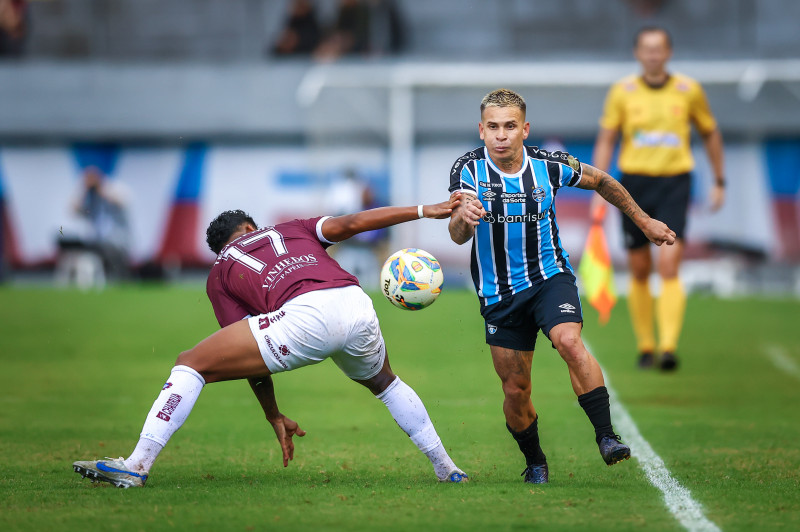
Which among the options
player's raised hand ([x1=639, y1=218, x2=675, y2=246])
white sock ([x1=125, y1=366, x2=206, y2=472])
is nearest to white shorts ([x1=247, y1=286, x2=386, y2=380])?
white sock ([x1=125, y1=366, x2=206, y2=472])

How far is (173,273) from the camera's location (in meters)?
25.7

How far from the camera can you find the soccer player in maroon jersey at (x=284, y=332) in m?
5.42

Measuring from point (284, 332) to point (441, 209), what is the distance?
98 centimetres

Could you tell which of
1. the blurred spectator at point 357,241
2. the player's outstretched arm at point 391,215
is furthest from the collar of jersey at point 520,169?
the blurred spectator at point 357,241

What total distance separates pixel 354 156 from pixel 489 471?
1816 centimetres

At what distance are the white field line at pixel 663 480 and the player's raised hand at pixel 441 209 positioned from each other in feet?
5.69

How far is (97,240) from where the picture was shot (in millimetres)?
23797

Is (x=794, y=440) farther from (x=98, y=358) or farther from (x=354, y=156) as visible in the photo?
(x=354, y=156)

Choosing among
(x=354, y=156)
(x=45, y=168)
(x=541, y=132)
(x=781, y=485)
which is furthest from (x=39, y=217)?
(x=781, y=485)

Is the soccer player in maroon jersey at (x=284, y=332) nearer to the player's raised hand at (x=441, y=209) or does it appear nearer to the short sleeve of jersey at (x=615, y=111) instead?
the player's raised hand at (x=441, y=209)

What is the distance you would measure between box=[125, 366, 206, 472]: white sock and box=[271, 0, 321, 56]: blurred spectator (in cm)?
1930

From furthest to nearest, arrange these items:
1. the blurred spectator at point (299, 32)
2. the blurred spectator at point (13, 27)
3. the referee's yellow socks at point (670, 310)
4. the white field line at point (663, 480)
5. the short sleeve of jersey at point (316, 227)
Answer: the blurred spectator at point (13, 27), the blurred spectator at point (299, 32), the referee's yellow socks at point (670, 310), the short sleeve of jersey at point (316, 227), the white field line at point (663, 480)

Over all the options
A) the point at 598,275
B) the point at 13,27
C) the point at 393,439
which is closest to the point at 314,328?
the point at 393,439

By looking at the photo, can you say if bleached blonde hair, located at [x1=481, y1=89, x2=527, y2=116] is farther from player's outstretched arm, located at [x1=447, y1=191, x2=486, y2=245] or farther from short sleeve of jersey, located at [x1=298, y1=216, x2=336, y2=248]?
short sleeve of jersey, located at [x1=298, y1=216, x2=336, y2=248]
